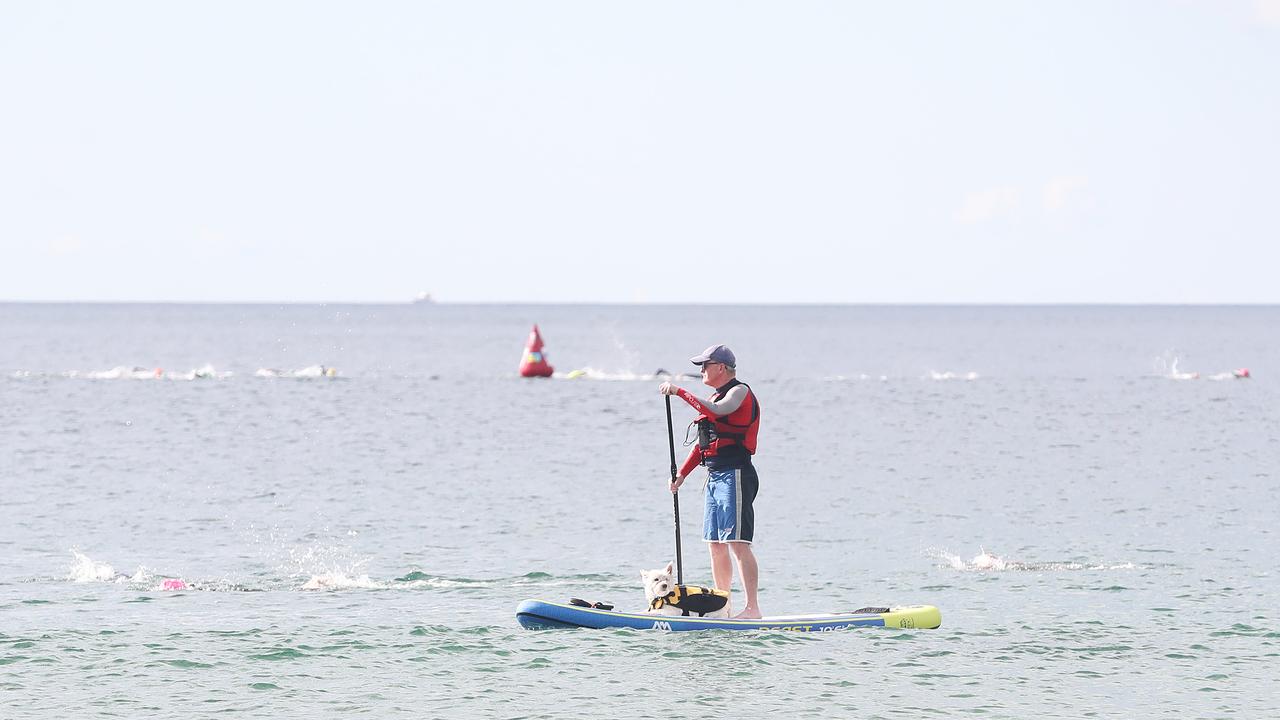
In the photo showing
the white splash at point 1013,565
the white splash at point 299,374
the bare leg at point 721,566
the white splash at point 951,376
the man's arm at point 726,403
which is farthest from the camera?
the white splash at point 951,376

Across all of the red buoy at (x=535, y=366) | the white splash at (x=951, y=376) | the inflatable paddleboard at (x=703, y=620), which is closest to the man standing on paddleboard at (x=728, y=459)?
the inflatable paddleboard at (x=703, y=620)

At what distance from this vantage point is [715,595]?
14766 millimetres

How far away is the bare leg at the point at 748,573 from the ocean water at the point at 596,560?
35 centimetres

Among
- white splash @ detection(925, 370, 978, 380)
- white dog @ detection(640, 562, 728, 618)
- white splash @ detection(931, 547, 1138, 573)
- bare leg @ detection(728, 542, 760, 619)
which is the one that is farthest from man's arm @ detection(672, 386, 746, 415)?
white splash @ detection(925, 370, 978, 380)

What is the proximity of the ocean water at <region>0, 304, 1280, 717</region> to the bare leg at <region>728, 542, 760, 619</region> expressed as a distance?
0.35 meters

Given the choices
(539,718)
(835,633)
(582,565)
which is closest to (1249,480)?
(582,565)

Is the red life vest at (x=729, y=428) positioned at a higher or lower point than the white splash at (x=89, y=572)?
higher

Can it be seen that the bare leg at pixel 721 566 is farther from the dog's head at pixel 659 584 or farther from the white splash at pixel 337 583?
the white splash at pixel 337 583

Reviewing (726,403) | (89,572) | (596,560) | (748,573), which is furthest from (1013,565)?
(89,572)

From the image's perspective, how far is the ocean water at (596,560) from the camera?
508 inches

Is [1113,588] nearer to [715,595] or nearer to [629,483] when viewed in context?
[715,595]

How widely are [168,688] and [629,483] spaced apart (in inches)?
685

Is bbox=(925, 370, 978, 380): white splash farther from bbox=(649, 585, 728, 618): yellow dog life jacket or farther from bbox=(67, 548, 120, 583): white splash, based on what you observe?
bbox=(649, 585, 728, 618): yellow dog life jacket

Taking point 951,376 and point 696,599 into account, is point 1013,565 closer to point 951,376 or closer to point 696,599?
point 696,599
